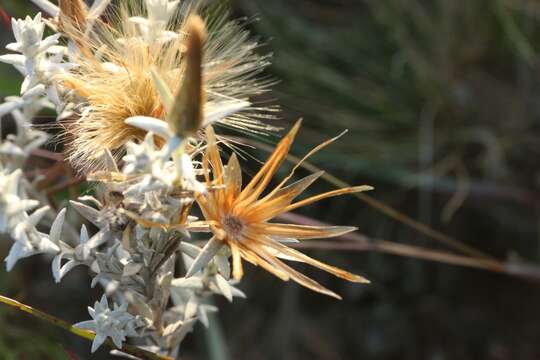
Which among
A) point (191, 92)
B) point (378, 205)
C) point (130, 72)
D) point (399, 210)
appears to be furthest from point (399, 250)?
point (191, 92)

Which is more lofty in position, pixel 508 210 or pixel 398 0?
pixel 398 0

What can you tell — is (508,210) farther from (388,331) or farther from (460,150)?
(388,331)

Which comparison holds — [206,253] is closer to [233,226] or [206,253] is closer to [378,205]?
[233,226]

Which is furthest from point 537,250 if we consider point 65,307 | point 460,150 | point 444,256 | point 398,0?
point 65,307

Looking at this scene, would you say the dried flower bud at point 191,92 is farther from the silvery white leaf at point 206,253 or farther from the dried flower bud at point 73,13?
the dried flower bud at point 73,13

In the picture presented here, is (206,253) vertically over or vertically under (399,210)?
over

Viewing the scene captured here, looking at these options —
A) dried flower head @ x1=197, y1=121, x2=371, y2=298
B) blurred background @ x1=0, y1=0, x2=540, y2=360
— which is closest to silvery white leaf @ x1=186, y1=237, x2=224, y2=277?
dried flower head @ x1=197, y1=121, x2=371, y2=298

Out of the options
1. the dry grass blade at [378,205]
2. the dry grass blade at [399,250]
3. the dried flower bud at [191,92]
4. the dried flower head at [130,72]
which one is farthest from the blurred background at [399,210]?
the dried flower bud at [191,92]

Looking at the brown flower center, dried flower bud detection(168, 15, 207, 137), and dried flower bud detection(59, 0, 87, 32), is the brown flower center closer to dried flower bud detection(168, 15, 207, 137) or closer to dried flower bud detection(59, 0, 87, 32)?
dried flower bud detection(168, 15, 207, 137)

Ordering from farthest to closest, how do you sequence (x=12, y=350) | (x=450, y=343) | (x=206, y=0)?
(x=450, y=343), (x=12, y=350), (x=206, y=0)
